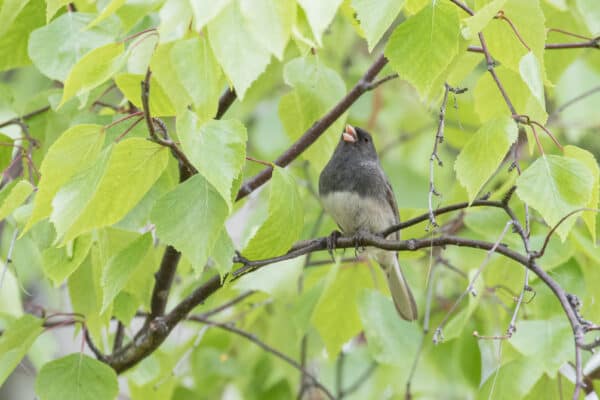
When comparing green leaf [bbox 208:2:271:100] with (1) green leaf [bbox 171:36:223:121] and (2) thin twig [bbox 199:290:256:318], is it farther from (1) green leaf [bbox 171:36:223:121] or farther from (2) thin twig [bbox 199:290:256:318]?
(2) thin twig [bbox 199:290:256:318]

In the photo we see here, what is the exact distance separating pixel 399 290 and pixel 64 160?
4.89 feet

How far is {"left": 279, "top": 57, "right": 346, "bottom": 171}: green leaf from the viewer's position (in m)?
1.72

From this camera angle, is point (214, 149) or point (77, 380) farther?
point (77, 380)

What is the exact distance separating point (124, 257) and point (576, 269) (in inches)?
38.4

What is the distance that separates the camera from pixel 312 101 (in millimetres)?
1720

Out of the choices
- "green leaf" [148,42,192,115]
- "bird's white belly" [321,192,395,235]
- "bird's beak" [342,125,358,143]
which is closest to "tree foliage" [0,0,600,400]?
"green leaf" [148,42,192,115]

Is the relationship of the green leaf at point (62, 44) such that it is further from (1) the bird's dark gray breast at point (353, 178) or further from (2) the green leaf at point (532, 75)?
(1) the bird's dark gray breast at point (353, 178)

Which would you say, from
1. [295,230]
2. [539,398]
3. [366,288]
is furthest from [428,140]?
[295,230]

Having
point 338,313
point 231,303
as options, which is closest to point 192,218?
point 338,313

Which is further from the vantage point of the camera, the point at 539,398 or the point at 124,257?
the point at 539,398

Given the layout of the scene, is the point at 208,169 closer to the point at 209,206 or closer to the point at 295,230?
the point at 209,206

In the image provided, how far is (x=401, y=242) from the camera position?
1.36 m

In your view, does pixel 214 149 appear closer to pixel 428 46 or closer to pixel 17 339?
pixel 428 46

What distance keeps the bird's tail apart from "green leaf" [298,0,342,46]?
57.2 inches
